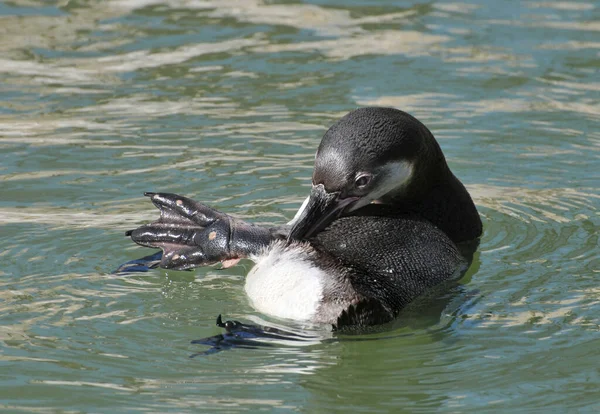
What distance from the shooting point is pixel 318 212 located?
5688 millimetres

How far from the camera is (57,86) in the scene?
31.4 ft

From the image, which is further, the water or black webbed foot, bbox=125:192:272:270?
black webbed foot, bbox=125:192:272:270

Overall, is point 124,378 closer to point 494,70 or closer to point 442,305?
point 442,305

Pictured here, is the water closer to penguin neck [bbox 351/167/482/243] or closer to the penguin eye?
penguin neck [bbox 351/167/482/243]

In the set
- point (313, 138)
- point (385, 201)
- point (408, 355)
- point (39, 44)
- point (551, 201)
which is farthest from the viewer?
point (39, 44)

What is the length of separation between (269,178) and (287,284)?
2.41 m

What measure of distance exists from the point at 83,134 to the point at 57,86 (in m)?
1.20

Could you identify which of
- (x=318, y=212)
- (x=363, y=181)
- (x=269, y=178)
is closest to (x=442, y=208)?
(x=363, y=181)

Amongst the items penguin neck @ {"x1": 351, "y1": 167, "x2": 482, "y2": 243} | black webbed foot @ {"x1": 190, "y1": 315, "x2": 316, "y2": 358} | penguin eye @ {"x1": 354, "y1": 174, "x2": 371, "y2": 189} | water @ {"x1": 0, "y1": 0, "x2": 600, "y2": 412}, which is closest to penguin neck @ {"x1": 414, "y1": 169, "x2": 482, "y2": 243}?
penguin neck @ {"x1": 351, "y1": 167, "x2": 482, "y2": 243}

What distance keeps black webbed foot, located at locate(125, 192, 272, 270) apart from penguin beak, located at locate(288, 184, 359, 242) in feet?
0.68

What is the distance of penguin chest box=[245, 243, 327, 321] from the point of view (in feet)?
17.1

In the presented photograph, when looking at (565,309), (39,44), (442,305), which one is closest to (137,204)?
Result: (442,305)

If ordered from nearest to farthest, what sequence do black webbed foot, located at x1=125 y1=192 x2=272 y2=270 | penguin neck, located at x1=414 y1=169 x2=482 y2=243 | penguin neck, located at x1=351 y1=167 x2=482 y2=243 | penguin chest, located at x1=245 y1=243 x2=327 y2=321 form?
penguin chest, located at x1=245 y1=243 x2=327 y2=321 → black webbed foot, located at x1=125 y1=192 x2=272 y2=270 → penguin neck, located at x1=351 y1=167 x2=482 y2=243 → penguin neck, located at x1=414 y1=169 x2=482 y2=243

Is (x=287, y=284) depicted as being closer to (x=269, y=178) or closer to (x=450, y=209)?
(x=450, y=209)
